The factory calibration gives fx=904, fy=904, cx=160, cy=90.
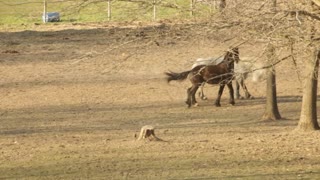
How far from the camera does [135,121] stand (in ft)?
59.0

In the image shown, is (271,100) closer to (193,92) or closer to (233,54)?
(193,92)

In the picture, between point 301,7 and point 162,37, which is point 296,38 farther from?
point 162,37

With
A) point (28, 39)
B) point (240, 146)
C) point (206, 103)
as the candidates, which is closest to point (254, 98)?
point (206, 103)

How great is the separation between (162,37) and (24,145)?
4.84 meters

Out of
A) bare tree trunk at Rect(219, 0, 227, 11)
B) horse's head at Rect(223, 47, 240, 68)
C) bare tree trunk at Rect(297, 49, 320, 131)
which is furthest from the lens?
bare tree trunk at Rect(297, 49, 320, 131)

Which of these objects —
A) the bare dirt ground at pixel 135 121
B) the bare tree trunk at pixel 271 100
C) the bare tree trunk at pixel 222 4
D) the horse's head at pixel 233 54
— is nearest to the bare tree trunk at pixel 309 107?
the bare dirt ground at pixel 135 121

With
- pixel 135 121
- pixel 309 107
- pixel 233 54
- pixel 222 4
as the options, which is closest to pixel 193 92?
pixel 135 121

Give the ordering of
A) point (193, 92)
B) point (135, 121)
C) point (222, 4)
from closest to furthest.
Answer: point (222, 4) < point (135, 121) < point (193, 92)

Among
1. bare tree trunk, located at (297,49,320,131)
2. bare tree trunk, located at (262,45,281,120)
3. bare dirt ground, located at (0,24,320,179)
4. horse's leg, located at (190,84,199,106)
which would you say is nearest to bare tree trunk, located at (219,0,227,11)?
bare dirt ground, located at (0,24,320,179)

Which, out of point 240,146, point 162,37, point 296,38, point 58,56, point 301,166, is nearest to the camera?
point 296,38

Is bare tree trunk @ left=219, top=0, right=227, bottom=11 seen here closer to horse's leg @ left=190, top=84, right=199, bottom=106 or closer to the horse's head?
the horse's head

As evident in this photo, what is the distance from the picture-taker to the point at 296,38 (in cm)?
989

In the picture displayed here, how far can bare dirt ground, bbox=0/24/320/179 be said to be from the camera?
12.0 meters

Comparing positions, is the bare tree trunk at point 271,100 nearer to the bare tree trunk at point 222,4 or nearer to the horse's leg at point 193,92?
the horse's leg at point 193,92
